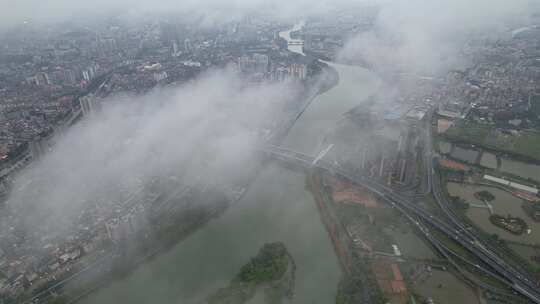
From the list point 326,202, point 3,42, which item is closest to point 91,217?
point 326,202

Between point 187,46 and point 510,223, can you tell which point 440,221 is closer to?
point 510,223

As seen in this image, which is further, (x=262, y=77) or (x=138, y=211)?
(x=262, y=77)

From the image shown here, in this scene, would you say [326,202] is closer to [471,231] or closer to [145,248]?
[471,231]

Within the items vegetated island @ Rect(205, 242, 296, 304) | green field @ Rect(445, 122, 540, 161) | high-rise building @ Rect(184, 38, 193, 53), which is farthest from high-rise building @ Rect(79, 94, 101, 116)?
green field @ Rect(445, 122, 540, 161)

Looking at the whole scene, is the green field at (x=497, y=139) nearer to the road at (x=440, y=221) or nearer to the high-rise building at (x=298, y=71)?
the road at (x=440, y=221)

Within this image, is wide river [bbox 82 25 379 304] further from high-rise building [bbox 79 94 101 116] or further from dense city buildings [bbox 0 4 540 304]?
high-rise building [bbox 79 94 101 116]

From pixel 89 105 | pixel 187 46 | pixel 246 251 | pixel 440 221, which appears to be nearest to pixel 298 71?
pixel 187 46
